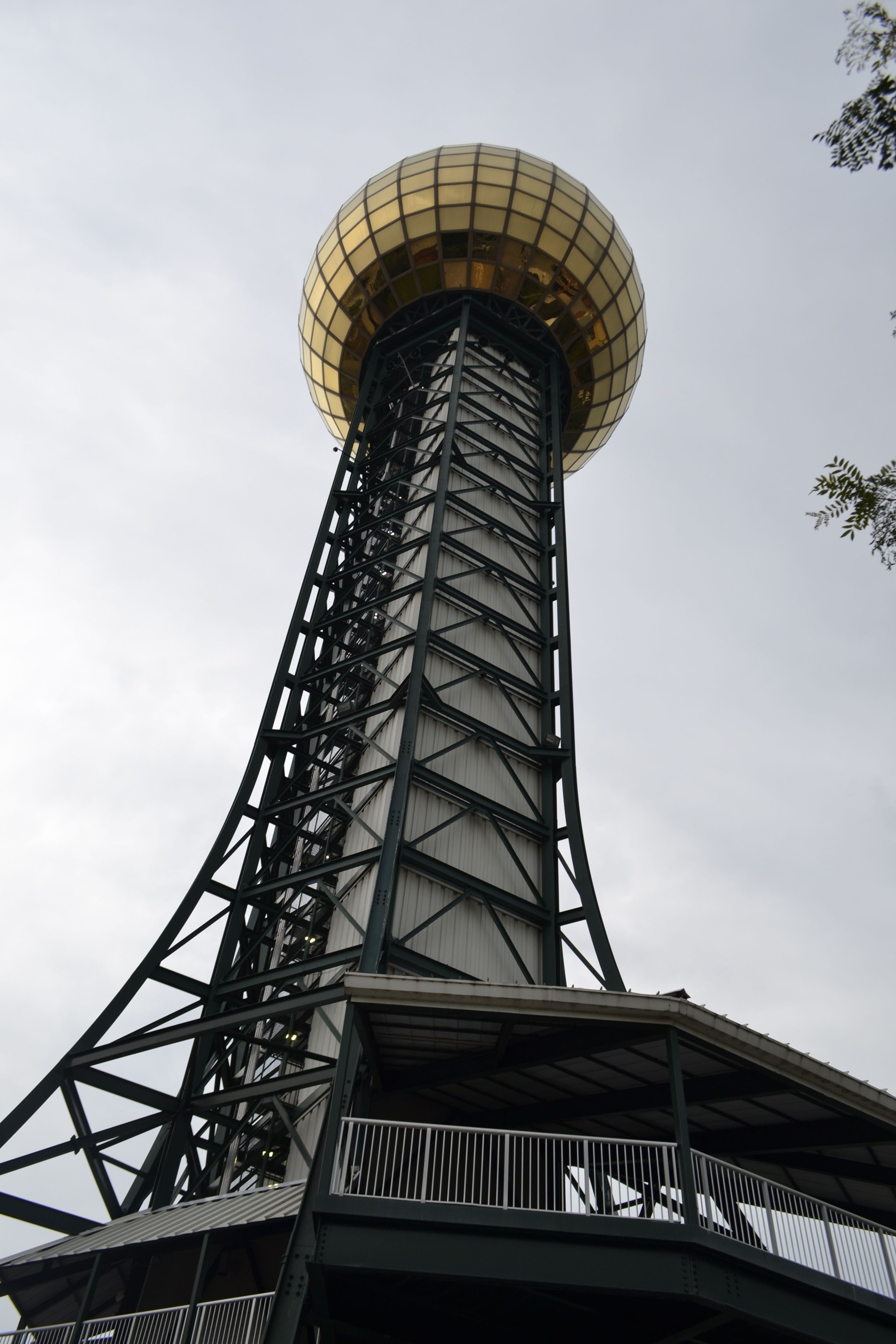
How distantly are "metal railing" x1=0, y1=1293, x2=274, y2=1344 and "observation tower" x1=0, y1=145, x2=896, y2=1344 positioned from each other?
0.08 metres

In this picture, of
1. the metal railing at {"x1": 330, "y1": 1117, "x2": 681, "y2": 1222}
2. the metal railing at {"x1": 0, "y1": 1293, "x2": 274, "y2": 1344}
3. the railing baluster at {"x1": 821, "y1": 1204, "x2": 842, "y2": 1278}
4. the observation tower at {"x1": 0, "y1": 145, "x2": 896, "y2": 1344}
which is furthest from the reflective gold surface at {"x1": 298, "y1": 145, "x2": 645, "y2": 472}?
the metal railing at {"x1": 0, "y1": 1293, "x2": 274, "y2": 1344}

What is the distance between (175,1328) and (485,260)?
29.4m

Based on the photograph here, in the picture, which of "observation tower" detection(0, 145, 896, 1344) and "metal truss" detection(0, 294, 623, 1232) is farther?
"metal truss" detection(0, 294, 623, 1232)

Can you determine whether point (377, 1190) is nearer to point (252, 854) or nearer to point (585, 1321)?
point (585, 1321)

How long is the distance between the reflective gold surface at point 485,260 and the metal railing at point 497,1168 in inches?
1006

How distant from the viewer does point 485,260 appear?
3344cm

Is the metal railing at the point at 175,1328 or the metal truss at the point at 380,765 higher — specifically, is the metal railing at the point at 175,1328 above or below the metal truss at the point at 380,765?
below

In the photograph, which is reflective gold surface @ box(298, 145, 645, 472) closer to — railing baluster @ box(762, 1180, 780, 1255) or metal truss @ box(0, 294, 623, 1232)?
metal truss @ box(0, 294, 623, 1232)

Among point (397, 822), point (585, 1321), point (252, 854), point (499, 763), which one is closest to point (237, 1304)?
Result: point (585, 1321)

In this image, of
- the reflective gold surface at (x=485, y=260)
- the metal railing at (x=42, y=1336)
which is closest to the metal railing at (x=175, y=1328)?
the metal railing at (x=42, y=1336)

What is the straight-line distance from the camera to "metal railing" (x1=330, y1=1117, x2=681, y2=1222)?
12797 mm

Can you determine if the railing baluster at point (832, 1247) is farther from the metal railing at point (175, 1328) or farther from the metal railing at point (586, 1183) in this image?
the metal railing at point (175, 1328)

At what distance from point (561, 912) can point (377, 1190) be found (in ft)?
25.9

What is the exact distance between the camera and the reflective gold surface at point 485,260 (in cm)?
3266
